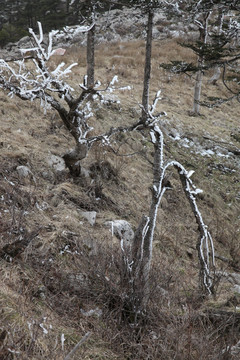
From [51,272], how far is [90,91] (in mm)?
2733

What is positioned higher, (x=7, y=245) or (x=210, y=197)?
(x=7, y=245)

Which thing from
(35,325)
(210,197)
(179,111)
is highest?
(35,325)

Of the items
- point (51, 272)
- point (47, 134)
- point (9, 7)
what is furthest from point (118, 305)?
point (9, 7)

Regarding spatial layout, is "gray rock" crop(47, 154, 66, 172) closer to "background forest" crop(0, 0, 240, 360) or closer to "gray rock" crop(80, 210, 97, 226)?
"background forest" crop(0, 0, 240, 360)

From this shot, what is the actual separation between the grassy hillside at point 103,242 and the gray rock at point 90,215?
0.10 metres

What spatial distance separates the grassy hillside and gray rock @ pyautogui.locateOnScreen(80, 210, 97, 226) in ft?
0.33

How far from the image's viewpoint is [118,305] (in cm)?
302

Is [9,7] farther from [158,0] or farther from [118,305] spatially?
[118,305]

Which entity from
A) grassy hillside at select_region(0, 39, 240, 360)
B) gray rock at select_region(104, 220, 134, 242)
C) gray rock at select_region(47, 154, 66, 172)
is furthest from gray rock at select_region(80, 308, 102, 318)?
gray rock at select_region(47, 154, 66, 172)

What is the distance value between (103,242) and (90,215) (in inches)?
40.7

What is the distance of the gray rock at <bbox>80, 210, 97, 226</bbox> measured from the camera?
5.05 metres

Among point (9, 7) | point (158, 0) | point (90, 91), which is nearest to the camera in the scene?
point (90, 91)

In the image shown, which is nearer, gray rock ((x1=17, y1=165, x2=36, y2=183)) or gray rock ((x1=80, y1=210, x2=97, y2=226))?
gray rock ((x1=80, y1=210, x2=97, y2=226))

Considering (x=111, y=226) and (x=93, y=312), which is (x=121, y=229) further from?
(x=93, y=312)
